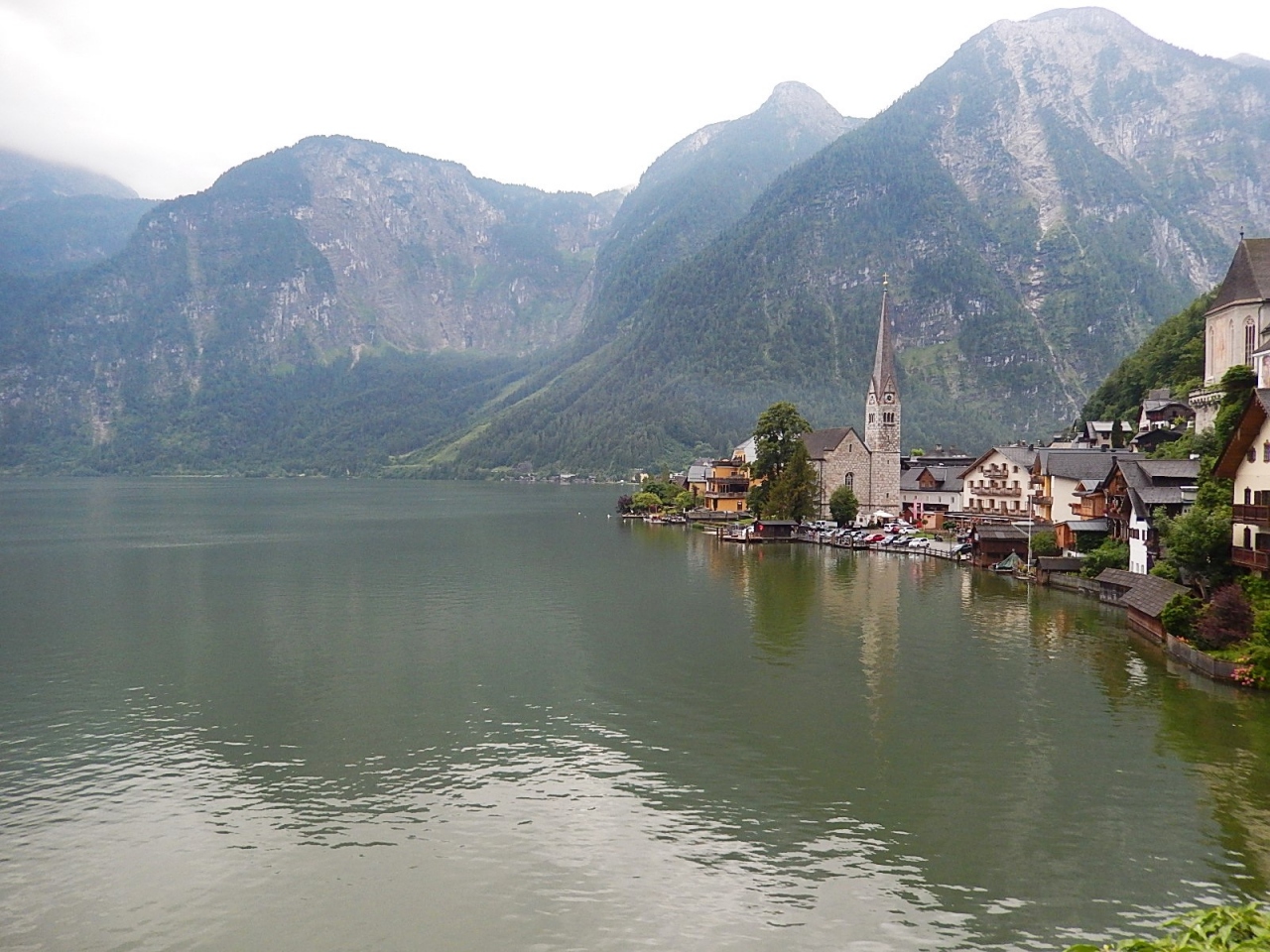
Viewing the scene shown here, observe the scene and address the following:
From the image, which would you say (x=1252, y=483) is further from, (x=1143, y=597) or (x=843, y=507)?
(x=843, y=507)

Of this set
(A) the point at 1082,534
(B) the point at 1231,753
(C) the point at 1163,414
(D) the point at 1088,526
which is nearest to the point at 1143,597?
(B) the point at 1231,753

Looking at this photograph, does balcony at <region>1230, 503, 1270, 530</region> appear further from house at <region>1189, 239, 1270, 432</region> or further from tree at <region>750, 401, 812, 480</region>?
tree at <region>750, 401, 812, 480</region>

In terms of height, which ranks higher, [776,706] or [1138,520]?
[1138,520]

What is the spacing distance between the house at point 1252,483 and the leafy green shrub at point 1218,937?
85.9 feet

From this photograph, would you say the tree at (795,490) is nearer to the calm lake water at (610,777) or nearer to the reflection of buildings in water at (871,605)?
the reflection of buildings in water at (871,605)

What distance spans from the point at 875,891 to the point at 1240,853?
854 cm

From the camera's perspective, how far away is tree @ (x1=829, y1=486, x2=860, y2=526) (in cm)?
10238

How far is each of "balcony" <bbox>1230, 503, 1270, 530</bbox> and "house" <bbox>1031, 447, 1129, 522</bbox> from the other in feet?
96.7

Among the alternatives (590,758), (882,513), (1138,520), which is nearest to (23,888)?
(590,758)

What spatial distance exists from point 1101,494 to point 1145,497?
38.6ft

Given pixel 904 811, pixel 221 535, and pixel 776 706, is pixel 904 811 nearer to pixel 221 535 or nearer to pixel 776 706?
pixel 776 706

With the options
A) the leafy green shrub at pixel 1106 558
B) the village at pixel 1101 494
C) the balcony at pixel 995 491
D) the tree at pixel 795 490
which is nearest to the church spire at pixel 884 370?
the village at pixel 1101 494

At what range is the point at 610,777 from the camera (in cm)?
2564

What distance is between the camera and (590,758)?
27.3 meters
